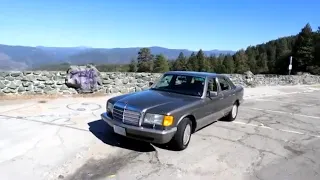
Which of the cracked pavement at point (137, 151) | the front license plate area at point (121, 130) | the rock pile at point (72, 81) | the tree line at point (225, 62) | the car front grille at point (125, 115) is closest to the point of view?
the cracked pavement at point (137, 151)

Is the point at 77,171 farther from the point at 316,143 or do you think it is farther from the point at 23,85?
the point at 23,85

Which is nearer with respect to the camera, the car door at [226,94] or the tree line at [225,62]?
the car door at [226,94]

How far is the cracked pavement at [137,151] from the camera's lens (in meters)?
4.71

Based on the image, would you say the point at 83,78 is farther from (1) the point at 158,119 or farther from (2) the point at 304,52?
(2) the point at 304,52

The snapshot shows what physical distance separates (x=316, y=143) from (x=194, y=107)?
3242mm

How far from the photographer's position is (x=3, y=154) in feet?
16.8

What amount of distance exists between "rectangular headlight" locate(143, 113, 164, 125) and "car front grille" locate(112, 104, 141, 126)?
0.15 meters

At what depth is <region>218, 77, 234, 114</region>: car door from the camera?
25.0ft

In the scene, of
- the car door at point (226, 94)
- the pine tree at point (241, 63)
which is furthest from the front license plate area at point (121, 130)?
the pine tree at point (241, 63)

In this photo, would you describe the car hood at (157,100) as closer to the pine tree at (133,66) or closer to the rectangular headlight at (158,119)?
the rectangular headlight at (158,119)

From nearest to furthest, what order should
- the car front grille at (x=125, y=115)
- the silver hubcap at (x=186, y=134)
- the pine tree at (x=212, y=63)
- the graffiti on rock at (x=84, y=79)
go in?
1. the car front grille at (x=125, y=115)
2. the silver hubcap at (x=186, y=134)
3. the graffiti on rock at (x=84, y=79)
4. the pine tree at (x=212, y=63)

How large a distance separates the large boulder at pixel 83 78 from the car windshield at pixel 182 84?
17.4ft

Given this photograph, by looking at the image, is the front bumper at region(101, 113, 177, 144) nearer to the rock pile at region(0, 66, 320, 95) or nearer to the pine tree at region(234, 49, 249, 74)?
the rock pile at region(0, 66, 320, 95)

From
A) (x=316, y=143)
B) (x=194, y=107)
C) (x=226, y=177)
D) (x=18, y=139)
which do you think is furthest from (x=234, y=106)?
(x=18, y=139)
